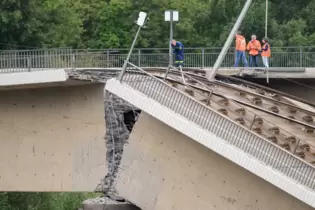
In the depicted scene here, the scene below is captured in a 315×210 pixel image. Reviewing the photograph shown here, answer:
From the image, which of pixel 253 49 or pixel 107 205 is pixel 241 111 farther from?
pixel 253 49

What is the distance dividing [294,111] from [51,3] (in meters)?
34.7

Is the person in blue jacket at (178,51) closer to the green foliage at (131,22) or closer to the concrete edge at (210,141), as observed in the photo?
the concrete edge at (210,141)

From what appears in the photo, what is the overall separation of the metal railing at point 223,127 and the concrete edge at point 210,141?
125mm

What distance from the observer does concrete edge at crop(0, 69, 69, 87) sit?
65.3ft

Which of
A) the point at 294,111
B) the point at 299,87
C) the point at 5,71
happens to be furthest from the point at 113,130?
the point at 299,87

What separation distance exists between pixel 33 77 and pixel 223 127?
4.68m

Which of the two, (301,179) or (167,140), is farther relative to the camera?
(167,140)

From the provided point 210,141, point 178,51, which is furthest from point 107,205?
point 178,51

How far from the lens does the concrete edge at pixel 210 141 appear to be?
683 inches

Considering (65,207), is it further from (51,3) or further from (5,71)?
(51,3)

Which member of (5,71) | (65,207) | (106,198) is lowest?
(65,207)

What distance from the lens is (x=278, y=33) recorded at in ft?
175

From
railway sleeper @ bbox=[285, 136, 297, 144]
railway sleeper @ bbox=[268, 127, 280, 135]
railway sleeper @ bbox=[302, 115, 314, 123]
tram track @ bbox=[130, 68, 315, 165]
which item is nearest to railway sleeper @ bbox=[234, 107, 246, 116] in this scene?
tram track @ bbox=[130, 68, 315, 165]

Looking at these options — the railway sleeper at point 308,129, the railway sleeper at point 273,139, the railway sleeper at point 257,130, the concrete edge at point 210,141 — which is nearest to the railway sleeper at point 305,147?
the railway sleeper at point 273,139
